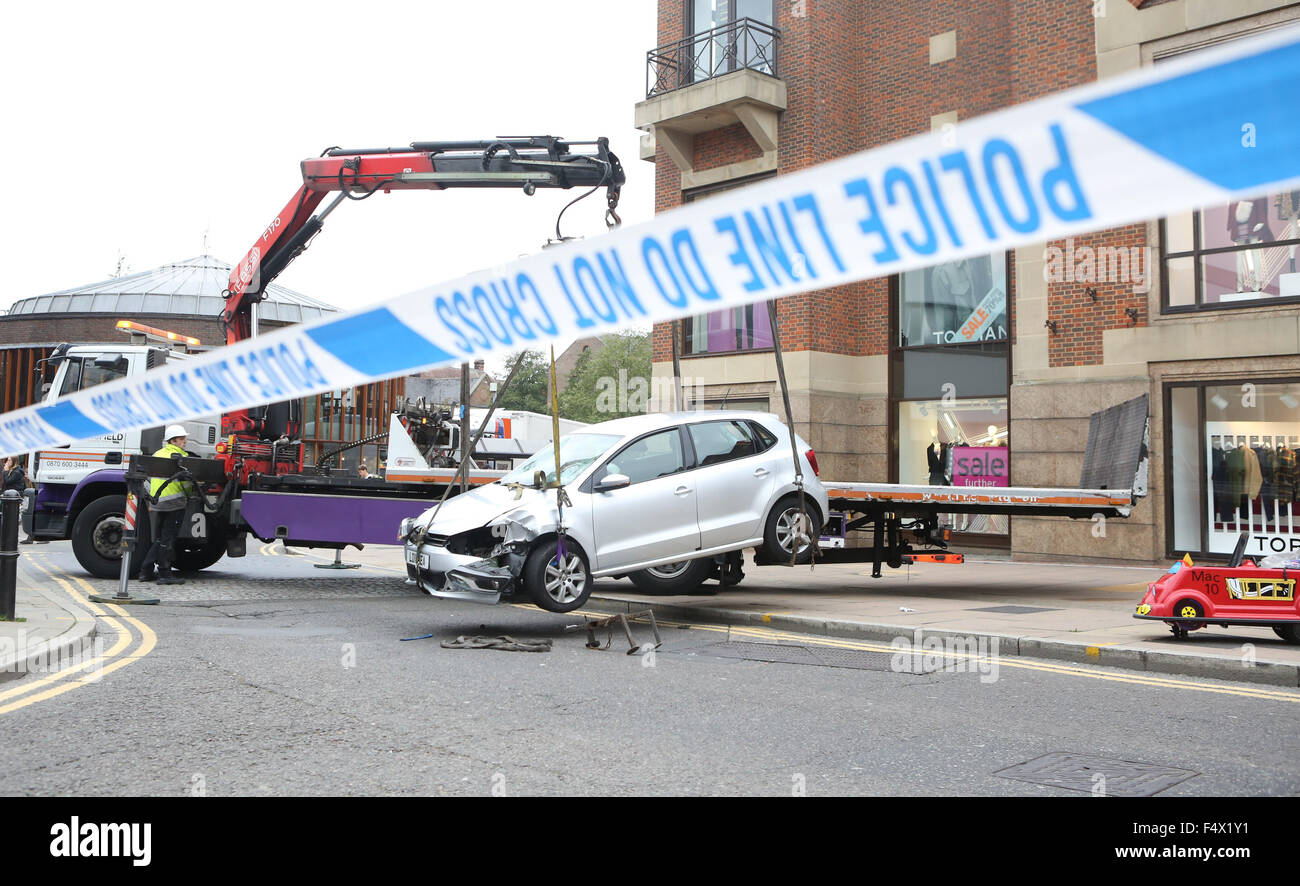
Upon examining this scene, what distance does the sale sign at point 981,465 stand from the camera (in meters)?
17.7

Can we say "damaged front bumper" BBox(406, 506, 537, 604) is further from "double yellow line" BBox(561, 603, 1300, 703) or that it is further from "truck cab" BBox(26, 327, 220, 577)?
"truck cab" BBox(26, 327, 220, 577)

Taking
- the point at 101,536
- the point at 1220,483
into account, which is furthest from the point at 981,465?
the point at 101,536

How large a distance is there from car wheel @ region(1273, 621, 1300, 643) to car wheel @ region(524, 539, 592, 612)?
5650 millimetres

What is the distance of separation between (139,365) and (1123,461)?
1222cm

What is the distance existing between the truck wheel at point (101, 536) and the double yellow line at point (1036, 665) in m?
7.28

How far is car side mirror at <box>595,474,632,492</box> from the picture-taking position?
960 cm

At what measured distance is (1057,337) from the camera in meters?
16.1

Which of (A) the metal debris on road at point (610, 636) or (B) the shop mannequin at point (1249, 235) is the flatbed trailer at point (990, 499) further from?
(B) the shop mannequin at point (1249, 235)

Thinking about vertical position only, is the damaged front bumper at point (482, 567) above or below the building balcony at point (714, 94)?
below

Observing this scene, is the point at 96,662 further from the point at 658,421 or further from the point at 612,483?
the point at 658,421

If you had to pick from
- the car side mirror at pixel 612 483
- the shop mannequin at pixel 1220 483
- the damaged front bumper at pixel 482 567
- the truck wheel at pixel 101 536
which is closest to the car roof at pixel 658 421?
the car side mirror at pixel 612 483

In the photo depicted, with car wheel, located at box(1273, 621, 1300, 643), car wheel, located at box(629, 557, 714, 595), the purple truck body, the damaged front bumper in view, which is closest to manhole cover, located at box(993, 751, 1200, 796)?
car wheel, located at box(1273, 621, 1300, 643)

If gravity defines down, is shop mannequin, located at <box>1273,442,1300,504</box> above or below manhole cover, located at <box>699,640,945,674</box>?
above
